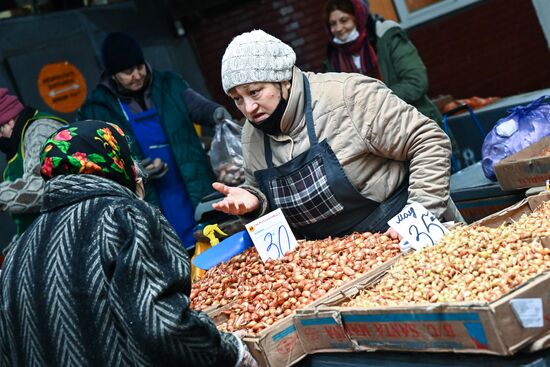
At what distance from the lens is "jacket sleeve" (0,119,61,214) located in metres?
5.23

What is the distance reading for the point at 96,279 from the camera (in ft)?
8.14

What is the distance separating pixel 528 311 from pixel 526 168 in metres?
2.18

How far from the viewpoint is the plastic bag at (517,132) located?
4855 millimetres

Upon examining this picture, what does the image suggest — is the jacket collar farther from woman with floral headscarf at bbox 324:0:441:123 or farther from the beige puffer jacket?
woman with floral headscarf at bbox 324:0:441:123

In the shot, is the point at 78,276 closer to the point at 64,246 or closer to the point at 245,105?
the point at 64,246

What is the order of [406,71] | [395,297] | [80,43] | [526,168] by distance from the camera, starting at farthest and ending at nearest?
1. [80,43]
2. [406,71]
3. [526,168]
4. [395,297]

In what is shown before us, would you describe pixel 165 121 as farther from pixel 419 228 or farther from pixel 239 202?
pixel 419 228

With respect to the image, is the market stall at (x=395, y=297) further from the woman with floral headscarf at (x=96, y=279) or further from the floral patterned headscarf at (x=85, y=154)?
the floral patterned headscarf at (x=85, y=154)

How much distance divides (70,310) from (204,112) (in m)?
3.22

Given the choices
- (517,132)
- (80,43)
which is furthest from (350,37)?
(80,43)

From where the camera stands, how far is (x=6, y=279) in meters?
2.68

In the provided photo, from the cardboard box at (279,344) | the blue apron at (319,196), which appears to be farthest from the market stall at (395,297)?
the blue apron at (319,196)

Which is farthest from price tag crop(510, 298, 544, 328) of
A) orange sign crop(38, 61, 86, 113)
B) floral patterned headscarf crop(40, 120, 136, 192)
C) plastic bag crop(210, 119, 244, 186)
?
orange sign crop(38, 61, 86, 113)

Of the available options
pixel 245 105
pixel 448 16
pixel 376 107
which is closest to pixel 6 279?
pixel 245 105
